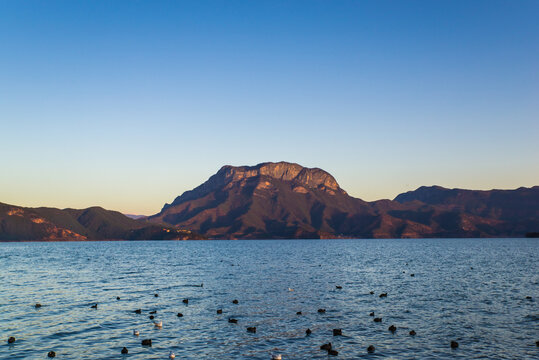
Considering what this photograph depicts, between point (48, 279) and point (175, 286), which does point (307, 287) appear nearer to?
point (175, 286)

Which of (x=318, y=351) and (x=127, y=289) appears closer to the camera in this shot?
(x=318, y=351)

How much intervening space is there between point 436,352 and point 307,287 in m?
39.0

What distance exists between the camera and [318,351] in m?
33.3

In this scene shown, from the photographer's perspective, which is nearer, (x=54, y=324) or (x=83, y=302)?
(x=54, y=324)

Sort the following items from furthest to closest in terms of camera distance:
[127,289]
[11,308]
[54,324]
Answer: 1. [127,289]
2. [11,308]
3. [54,324]

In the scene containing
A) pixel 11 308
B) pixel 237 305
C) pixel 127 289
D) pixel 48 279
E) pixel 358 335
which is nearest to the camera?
pixel 358 335

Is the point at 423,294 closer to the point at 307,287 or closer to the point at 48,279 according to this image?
the point at 307,287

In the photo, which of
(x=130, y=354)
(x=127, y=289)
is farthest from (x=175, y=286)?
(x=130, y=354)

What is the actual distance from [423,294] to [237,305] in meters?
30.5

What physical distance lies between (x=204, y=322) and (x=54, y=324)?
15.9 metres

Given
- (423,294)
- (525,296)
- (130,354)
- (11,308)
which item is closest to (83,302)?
(11,308)

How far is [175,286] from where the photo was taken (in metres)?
72.6

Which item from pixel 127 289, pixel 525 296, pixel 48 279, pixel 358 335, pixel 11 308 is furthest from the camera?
pixel 48 279

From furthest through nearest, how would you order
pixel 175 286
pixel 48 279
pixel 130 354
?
pixel 48 279, pixel 175 286, pixel 130 354
